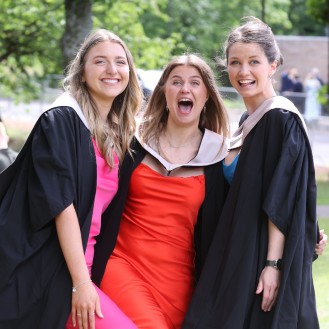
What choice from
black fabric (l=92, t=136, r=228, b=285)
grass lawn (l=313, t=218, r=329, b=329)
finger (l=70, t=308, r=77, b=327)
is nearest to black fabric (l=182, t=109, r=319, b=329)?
black fabric (l=92, t=136, r=228, b=285)

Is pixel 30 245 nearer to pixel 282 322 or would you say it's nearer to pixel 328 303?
pixel 282 322

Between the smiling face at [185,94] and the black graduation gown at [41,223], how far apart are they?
712 mm

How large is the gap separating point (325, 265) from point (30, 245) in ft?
15.8

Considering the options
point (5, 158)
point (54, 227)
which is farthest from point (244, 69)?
point (5, 158)

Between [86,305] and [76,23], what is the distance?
9.42 metres

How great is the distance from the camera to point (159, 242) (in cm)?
457

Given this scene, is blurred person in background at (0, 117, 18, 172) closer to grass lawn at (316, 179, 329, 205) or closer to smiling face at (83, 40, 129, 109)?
smiling face at (83, 40, 129, 109)

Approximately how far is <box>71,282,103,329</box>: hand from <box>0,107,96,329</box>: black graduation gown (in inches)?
2.0

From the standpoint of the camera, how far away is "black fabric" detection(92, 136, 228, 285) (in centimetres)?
457

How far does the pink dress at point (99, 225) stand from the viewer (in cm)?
428

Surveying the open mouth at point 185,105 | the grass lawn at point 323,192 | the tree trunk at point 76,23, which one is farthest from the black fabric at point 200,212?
the tree trunk at point 76,23

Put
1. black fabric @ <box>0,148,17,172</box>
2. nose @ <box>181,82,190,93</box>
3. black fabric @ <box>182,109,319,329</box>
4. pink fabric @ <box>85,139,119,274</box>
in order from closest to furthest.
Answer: black fabric @ <box>182,109,319,329</box> → pink fabric @ <box>85,139,119,274</box> → nose @ <box>181,82,190,93</box> → black fabric @ <box>0,148,17,172</box>

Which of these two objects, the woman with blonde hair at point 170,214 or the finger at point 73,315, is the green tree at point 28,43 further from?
the finger at point 73,315

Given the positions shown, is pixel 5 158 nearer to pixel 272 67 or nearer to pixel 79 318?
pixel 79 318
